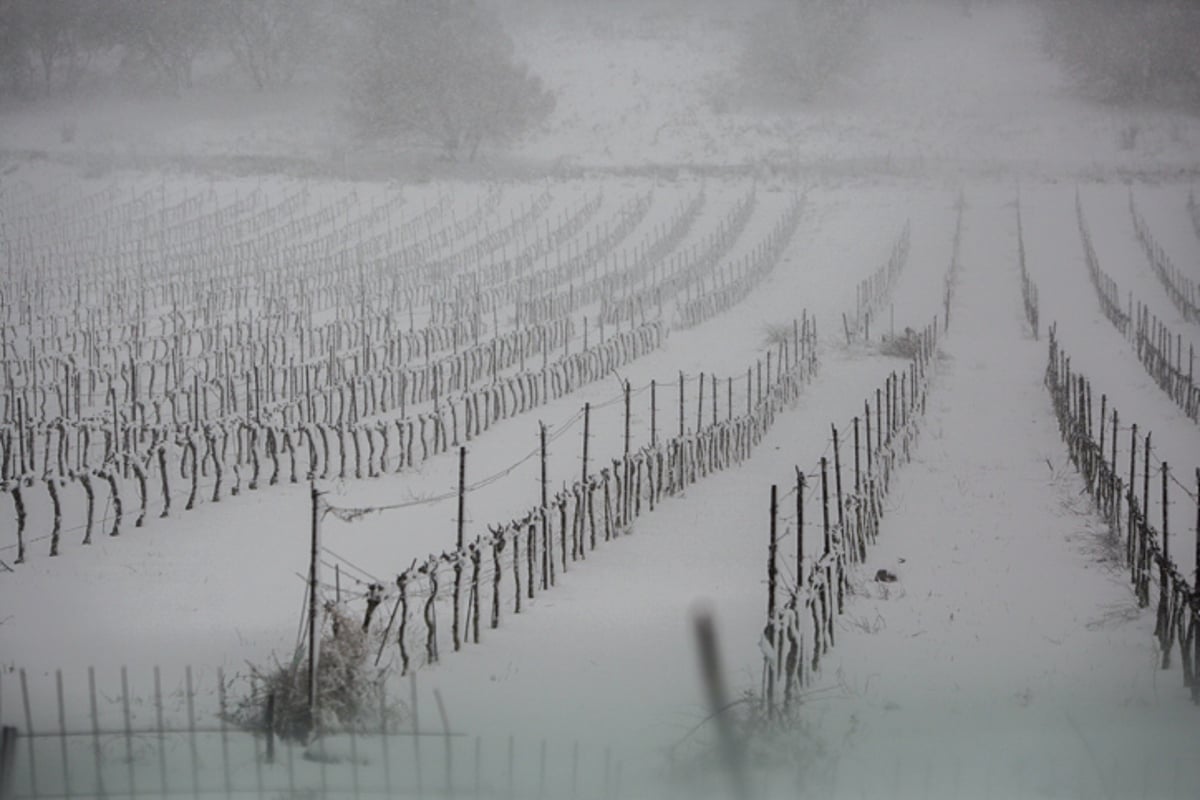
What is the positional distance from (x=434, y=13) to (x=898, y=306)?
2677 centimetres

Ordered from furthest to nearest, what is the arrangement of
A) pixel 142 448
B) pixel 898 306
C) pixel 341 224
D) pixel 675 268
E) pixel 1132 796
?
pixel 341 224
pixel 675 268
pixel 898 306
pixel 142 448
pixel 1132 796

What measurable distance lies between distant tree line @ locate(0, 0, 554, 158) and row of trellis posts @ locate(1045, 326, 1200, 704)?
28.6 metres

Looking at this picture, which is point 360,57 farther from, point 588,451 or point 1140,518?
point 1140,518

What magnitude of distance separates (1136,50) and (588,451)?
33674 mm

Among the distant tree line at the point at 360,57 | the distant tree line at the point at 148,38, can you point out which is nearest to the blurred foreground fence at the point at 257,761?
the distant tree line at the point at 148,38

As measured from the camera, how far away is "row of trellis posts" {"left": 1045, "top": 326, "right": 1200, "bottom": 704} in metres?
7.14

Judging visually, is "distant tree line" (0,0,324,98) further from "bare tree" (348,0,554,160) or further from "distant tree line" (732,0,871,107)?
"distant tree line" (732,0,871,107)

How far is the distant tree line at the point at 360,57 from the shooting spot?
38.5 metres

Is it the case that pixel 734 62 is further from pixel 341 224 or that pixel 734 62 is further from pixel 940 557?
pixel 940 557

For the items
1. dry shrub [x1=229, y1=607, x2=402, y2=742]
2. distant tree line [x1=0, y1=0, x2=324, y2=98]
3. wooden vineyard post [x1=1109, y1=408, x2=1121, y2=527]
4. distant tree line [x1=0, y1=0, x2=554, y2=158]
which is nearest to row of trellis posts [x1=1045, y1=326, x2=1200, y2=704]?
wooden vineyard post [x1=1109, y1=408, x2=1121, y2=527]

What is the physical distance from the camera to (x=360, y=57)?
143 feet

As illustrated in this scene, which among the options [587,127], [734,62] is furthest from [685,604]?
[734,62]

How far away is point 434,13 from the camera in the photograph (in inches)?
1713

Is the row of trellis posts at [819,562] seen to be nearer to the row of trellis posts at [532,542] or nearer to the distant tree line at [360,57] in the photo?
the row of trellis posts at [532,542]
